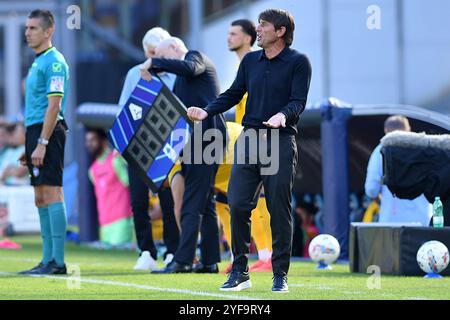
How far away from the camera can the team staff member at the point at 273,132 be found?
8.34m

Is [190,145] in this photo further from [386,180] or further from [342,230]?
[342,230]

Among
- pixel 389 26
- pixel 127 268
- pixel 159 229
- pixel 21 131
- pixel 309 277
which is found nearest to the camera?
pixel 309 277

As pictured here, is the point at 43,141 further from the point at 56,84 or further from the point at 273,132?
the point at 273,132

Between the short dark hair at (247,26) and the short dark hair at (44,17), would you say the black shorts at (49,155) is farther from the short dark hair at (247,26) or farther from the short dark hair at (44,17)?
the short dark hair at (247,26)

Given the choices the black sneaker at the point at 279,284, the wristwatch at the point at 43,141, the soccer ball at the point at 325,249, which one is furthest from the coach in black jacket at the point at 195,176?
the black sneaker at the point at 279,284

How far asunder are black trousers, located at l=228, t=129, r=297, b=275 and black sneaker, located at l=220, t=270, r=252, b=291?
0.04m

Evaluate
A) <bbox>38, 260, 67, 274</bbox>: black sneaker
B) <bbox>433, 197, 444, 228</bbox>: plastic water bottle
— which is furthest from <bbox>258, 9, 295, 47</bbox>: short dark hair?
<bbox>38, 260, 67, 274</bbox>: black sneaker

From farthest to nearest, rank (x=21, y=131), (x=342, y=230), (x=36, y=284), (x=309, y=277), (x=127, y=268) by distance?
(x=21, y=131), (x=342, y=230), (x=127, y=268), (x=309, y=277), (x=36, y=284)

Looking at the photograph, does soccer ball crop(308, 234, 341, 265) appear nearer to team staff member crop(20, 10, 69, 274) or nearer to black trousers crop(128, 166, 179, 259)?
black trousers crop(128, 166, 179, 259)

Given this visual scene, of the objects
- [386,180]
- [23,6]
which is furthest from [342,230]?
[23,6]

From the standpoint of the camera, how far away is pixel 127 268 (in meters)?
11.5

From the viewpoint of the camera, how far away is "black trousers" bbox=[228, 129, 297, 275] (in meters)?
8.34

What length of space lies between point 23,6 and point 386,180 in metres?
14.9

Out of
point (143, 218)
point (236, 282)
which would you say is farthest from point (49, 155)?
point (236, 282)
